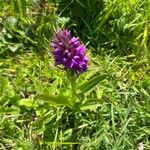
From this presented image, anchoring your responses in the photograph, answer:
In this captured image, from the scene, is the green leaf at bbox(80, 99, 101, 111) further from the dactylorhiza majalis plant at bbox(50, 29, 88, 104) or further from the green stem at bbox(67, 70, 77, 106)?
the dactylorhiza majalis plant at bbox(50, 29, 88, 104)

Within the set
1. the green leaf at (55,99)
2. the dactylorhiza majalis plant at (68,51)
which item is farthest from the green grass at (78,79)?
the dactylorhiza majalis plant at (68,51)

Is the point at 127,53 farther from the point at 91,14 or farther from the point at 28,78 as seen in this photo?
the point at 28,78

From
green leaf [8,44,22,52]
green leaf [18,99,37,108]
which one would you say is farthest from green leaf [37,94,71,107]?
green leaf [8,44,22,52]

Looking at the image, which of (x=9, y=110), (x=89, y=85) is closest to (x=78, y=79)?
(x=89, y=85)

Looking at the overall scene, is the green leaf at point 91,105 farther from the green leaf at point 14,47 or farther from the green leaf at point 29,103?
the green leaf at point 14,47

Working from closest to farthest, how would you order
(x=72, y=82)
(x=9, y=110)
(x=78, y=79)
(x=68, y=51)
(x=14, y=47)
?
1. (x=68, y=51)
2. (x=72, y=82)
3. (x=9, y=110)
4. (x=78, y=79)
5. (x=14, y=47)

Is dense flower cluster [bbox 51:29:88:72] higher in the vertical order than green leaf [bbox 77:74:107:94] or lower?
higher

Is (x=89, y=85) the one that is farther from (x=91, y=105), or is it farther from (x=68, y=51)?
(x=68, y=51)

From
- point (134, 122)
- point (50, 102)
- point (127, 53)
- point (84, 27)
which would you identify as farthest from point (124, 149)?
point (84, 27)

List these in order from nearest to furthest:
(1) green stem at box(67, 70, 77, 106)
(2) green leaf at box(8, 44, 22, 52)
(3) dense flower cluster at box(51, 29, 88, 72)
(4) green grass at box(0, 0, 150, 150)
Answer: (3) dense flower cluster at box(51, 29, 88, 72)
(1) green stem at box(67, 70, 77, 106)
(4) green grass at box(0, 0, 150, 150)
(2) green leaf at box(8, 44, 22, 52)
